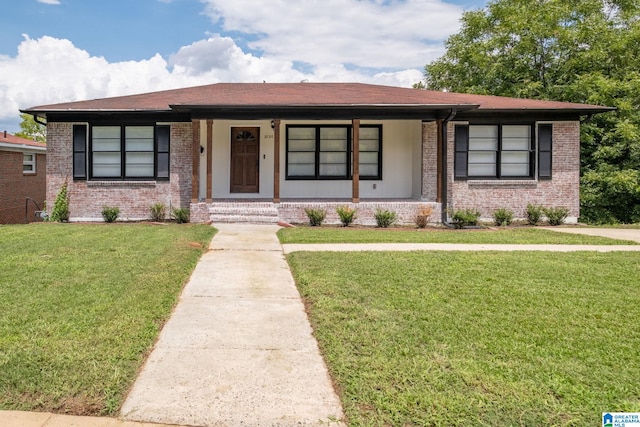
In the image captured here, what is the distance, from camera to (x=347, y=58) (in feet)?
74.7

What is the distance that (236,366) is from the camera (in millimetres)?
3258

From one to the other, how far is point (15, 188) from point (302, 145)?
13.6 metres

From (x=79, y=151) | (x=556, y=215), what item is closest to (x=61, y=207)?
(x=79, y=151)

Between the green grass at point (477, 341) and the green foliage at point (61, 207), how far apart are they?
966cm

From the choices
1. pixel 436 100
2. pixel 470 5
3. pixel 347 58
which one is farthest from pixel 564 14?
pixel 436 100

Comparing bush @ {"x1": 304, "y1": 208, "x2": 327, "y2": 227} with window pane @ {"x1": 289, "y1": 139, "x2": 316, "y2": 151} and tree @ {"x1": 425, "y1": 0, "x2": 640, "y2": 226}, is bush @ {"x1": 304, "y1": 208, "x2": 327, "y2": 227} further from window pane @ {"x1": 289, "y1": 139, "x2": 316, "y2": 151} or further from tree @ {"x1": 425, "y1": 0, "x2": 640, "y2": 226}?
tree @ {"x1": 425, "y1": 0, "x2": 640, "y2": 226}

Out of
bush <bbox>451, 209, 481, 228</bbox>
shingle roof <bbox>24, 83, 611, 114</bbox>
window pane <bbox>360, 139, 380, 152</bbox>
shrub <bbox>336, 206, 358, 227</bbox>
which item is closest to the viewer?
bush <bbox>451, 209, 481, 228</bbox>

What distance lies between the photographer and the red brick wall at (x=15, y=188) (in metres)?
19.2

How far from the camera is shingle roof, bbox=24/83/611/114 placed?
1258 cm

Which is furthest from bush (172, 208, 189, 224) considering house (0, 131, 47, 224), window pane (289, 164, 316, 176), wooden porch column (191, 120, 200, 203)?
house (0, 131, 47, 224)

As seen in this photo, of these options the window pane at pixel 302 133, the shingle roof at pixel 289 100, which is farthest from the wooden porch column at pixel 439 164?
the window pane at pixel 302 133

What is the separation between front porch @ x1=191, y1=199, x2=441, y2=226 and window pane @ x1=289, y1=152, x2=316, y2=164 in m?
2.54

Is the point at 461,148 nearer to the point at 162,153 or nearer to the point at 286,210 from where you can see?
the point at 286,210

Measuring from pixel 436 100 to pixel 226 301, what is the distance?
10.6 meters
